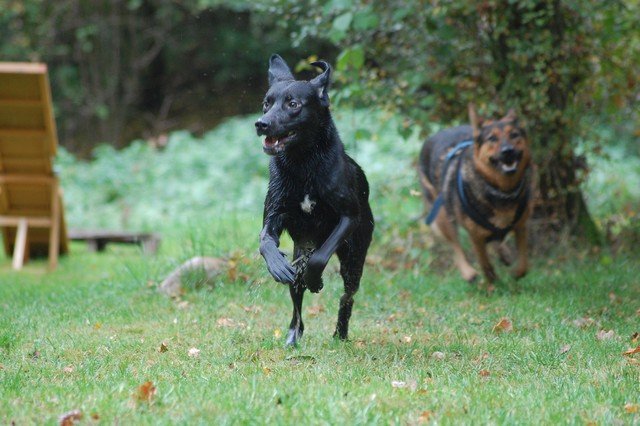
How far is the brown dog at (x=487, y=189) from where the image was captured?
7.12 meters

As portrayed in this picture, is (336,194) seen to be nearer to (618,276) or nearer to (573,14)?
(618,276)

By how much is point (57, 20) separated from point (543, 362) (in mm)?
18192

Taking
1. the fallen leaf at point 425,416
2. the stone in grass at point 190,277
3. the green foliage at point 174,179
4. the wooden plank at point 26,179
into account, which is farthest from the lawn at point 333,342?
the green foliage at point 174,179

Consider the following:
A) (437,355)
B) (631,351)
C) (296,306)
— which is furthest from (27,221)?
(631,351)

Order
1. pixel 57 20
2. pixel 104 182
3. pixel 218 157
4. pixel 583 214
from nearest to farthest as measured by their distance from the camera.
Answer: pixel 583 214 < pixel 104 182 < pixel 218 157 < pixel 57 20

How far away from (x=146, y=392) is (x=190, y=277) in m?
3.53

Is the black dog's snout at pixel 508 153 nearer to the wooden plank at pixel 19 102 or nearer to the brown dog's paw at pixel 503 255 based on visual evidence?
the brown dog's paw at pixel 503 255

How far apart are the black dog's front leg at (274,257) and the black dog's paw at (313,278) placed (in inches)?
4.6

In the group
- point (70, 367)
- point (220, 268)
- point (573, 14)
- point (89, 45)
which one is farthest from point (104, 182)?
point (70, 367)

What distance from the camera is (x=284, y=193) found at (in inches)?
189

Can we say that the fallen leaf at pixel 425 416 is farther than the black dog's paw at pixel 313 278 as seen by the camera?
No

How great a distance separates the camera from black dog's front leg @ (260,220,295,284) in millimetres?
4551

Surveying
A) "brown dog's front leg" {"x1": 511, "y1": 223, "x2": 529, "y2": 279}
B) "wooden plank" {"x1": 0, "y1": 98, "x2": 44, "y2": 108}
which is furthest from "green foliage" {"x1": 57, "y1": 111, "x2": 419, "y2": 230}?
"brown dog's front leg" {"x1": 511, "y1": 223, "x2": 529, "y2": 279}

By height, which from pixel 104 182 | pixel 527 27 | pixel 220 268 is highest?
pixel 527 27
